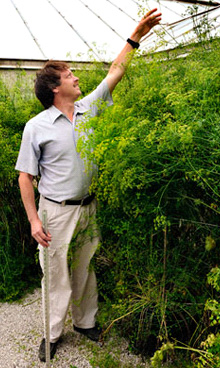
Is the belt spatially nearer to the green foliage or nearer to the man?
the man

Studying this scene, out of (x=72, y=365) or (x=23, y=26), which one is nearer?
(x=72, y=365)

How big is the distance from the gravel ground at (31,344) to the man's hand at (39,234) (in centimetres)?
102

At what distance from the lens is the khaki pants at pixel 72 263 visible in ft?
10.5

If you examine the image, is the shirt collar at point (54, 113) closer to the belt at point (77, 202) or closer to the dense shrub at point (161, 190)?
the dense shrub at point (161, 190)

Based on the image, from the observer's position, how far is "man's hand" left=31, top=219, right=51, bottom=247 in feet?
9.66

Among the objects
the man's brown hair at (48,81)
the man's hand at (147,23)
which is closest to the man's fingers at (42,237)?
the man's brown hair at (48,81)

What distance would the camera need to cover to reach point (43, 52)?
11.2m

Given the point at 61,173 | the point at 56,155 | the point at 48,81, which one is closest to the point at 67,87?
the point at 48,81

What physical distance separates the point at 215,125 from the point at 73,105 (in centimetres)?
134

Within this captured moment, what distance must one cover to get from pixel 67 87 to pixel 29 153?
1.84 feet

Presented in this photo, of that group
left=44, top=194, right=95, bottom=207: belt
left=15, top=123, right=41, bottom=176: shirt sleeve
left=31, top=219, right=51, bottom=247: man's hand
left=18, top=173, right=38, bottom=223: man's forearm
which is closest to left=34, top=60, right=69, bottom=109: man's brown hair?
left=15, top=123, right=41, bottom=176: shirt sleeve

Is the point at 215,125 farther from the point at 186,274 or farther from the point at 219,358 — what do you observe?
the point at 219,358

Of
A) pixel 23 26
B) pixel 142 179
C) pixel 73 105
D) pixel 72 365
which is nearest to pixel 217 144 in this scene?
pixel 142 179

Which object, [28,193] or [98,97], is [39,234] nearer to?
[28,193]
